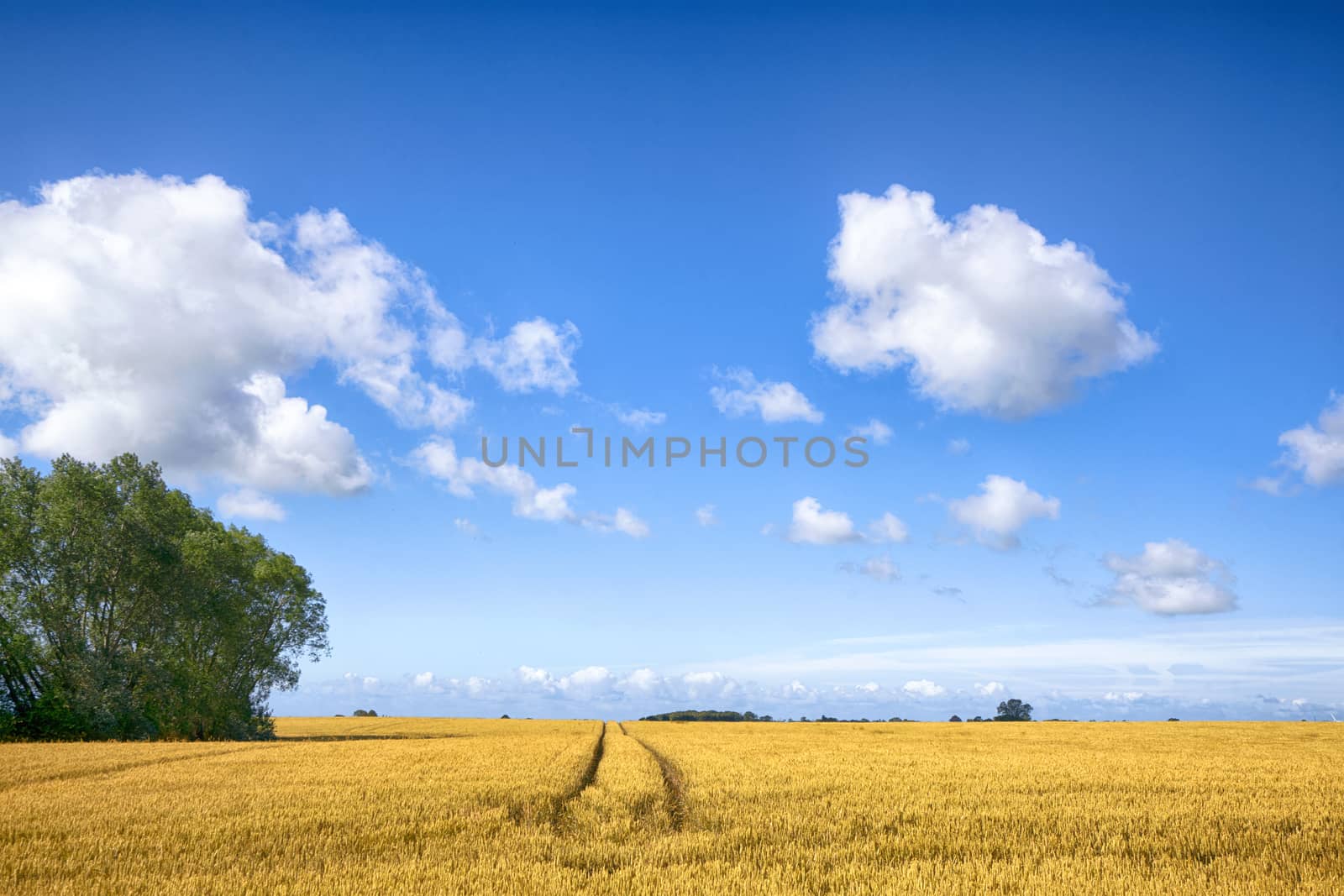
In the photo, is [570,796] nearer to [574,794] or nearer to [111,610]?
[574,794]

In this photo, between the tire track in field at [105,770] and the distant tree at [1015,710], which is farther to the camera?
the distant tree at [1015,710]

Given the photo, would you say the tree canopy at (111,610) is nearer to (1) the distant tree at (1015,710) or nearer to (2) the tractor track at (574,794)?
(2) the tractor track at (574,794)

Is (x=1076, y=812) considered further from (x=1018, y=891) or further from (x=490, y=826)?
(x=490, y=826)

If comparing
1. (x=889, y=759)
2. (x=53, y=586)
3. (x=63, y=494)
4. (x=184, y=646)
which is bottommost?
(x=889, y=759)

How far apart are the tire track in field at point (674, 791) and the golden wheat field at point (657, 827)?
0.43 ft

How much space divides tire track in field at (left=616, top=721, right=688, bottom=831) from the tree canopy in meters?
30.0

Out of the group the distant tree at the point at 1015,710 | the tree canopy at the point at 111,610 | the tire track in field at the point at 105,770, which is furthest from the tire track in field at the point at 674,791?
the distant tree at the point at 1015,710

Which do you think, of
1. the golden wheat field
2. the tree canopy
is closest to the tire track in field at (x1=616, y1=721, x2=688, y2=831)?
the golden wheat field

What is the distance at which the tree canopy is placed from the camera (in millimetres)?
40656

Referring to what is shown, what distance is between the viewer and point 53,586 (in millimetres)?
42188

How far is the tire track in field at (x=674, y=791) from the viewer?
15.5m

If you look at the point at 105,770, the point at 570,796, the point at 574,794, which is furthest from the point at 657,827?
the point at 105,770

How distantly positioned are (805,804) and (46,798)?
49.6ft

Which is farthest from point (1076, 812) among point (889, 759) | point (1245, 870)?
point (889, 759)
